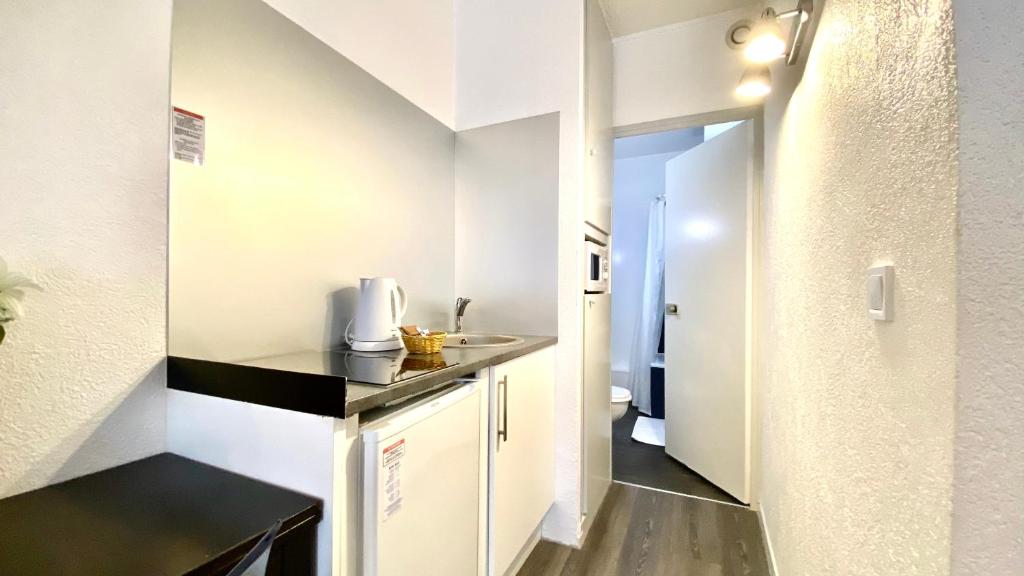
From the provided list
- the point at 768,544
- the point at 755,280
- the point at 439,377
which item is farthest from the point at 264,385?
the point at 755,280

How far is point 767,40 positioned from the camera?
1287mm

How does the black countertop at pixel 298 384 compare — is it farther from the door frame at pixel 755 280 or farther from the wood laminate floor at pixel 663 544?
the door frame at pixel 755 280

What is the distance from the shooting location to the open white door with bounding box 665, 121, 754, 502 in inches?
86.0

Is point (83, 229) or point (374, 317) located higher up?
point (83, 229)

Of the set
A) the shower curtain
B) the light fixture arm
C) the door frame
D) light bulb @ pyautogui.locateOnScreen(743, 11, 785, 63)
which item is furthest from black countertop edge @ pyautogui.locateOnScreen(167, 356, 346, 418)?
the shower curtain

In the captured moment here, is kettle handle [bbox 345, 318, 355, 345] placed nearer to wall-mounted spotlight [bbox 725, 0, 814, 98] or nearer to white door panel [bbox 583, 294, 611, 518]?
white door panel [bbox 583, 294, 611, 518]

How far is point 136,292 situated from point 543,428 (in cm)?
145

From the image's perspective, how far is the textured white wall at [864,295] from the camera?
17.6 inches

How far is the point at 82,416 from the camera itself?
88 centimetres

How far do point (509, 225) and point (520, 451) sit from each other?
1078 millimetres

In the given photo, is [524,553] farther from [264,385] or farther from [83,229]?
[83,229]

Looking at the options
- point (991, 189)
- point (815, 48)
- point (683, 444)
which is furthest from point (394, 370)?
point (683, 444)

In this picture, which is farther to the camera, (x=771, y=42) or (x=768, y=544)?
(x=768, y=544)

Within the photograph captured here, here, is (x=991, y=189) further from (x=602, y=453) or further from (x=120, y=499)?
(x=602, y=453)
